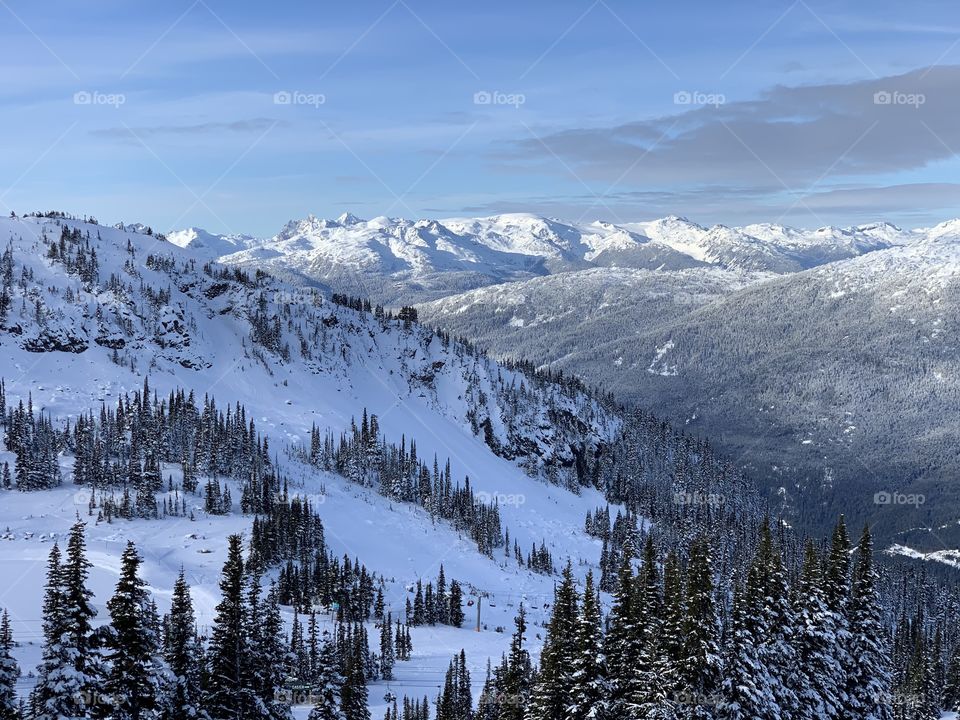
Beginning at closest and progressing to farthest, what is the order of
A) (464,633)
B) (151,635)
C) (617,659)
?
(151,635), (617,659), (464,633)

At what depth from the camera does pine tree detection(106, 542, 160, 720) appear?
35375 millimetres

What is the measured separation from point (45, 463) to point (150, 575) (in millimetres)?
61635

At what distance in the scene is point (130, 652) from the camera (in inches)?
1410

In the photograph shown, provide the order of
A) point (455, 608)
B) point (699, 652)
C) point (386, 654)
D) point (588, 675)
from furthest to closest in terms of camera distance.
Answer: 1. point (455, 608)
2. point (386, 654)
3. point (699, 652)
4. point (588, 675)

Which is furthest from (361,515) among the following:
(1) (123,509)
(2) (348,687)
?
(2) (348,687)

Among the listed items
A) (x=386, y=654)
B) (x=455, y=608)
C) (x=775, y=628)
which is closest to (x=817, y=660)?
(x=775, y=628)

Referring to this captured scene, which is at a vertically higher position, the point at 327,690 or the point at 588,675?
the point at 588,675

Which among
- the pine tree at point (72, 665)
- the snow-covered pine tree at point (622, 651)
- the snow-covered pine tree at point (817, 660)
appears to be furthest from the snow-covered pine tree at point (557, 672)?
the pine tree at point (72, 665)

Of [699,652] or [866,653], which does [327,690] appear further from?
[866,653]

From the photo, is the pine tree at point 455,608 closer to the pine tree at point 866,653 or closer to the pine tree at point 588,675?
the pine tree at point 866,653

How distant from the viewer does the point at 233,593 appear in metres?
43.9

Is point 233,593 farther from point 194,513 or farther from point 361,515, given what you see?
point 361,515

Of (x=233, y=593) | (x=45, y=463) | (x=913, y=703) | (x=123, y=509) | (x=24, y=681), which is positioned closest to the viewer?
(x=233, y=593)

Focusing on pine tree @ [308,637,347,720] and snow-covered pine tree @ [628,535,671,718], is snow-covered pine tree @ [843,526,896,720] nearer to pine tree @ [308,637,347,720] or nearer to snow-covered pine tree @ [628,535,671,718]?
snow-covered pine tree @ [628,535,671,718]
